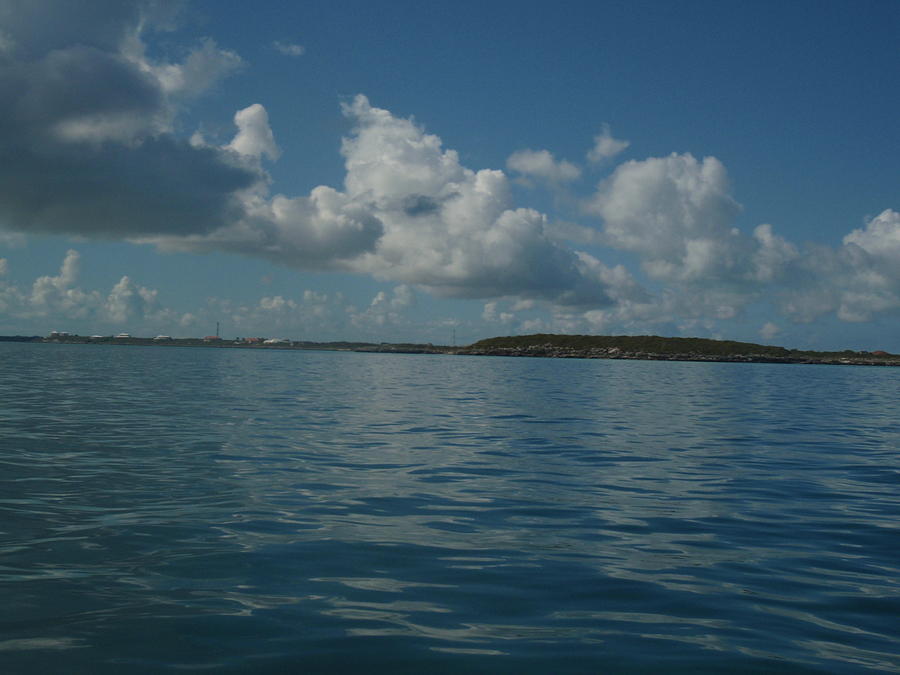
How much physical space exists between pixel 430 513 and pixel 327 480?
4046mm

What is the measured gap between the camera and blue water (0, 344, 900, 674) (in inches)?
286

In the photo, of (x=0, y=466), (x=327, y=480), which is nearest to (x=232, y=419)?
(x=0, y=466)

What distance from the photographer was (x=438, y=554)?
1084 centimetres

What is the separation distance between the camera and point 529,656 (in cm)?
711

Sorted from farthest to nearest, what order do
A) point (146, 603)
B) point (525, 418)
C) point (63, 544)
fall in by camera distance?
point (525, 418) < point (63, 544) < point (146, 603)

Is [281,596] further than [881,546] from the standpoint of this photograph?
No

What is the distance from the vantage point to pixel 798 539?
40.3 ft

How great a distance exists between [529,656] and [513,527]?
5.53 metres

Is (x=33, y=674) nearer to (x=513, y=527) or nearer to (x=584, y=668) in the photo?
(x=584, y=668)

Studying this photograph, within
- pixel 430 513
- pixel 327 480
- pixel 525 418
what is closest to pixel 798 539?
pixel 430 513

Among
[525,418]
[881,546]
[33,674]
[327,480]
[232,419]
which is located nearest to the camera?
[33,674]

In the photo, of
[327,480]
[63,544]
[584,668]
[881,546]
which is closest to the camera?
[584,668]

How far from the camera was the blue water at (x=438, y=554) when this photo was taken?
7.26 metres

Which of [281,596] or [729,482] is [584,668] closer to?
[281,596]
